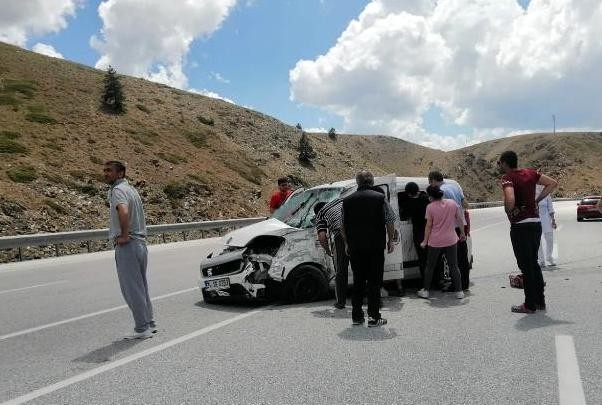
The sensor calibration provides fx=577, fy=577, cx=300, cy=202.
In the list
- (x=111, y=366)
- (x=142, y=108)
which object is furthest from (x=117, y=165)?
(x=142, y=108)

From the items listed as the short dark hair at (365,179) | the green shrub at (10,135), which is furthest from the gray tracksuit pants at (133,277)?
the green shrub at (10,135)

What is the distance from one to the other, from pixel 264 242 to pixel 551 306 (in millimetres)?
3878

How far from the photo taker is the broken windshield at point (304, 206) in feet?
27.2

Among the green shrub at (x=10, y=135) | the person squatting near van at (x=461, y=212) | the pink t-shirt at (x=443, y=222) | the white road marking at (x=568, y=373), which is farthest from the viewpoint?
the green shrub at (x=10, y=135)

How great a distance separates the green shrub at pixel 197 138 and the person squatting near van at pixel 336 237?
4468 cm

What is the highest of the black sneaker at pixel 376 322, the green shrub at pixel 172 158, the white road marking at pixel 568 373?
the green shrub at pixel 172 158

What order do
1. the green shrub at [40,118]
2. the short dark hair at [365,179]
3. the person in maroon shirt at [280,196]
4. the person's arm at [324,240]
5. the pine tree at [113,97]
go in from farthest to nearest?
the pine tree at [113,97]
the green shrub at [40,118]
the person in maroon shirt at [280,196]
the person's arm at [324,240]
the short dark hair at [365,179]

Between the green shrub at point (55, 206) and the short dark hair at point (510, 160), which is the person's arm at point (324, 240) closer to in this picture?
the short dark hair at point (510, 160)

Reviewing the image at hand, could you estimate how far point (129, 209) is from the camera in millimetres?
6309

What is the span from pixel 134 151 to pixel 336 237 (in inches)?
1474

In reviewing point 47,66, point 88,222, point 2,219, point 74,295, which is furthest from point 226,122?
point 74,295

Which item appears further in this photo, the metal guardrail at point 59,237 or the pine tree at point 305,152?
the pine tree at point 305,152

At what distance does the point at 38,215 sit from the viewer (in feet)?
89.8

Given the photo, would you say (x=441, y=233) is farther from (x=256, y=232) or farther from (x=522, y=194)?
(x=256, y=232)
